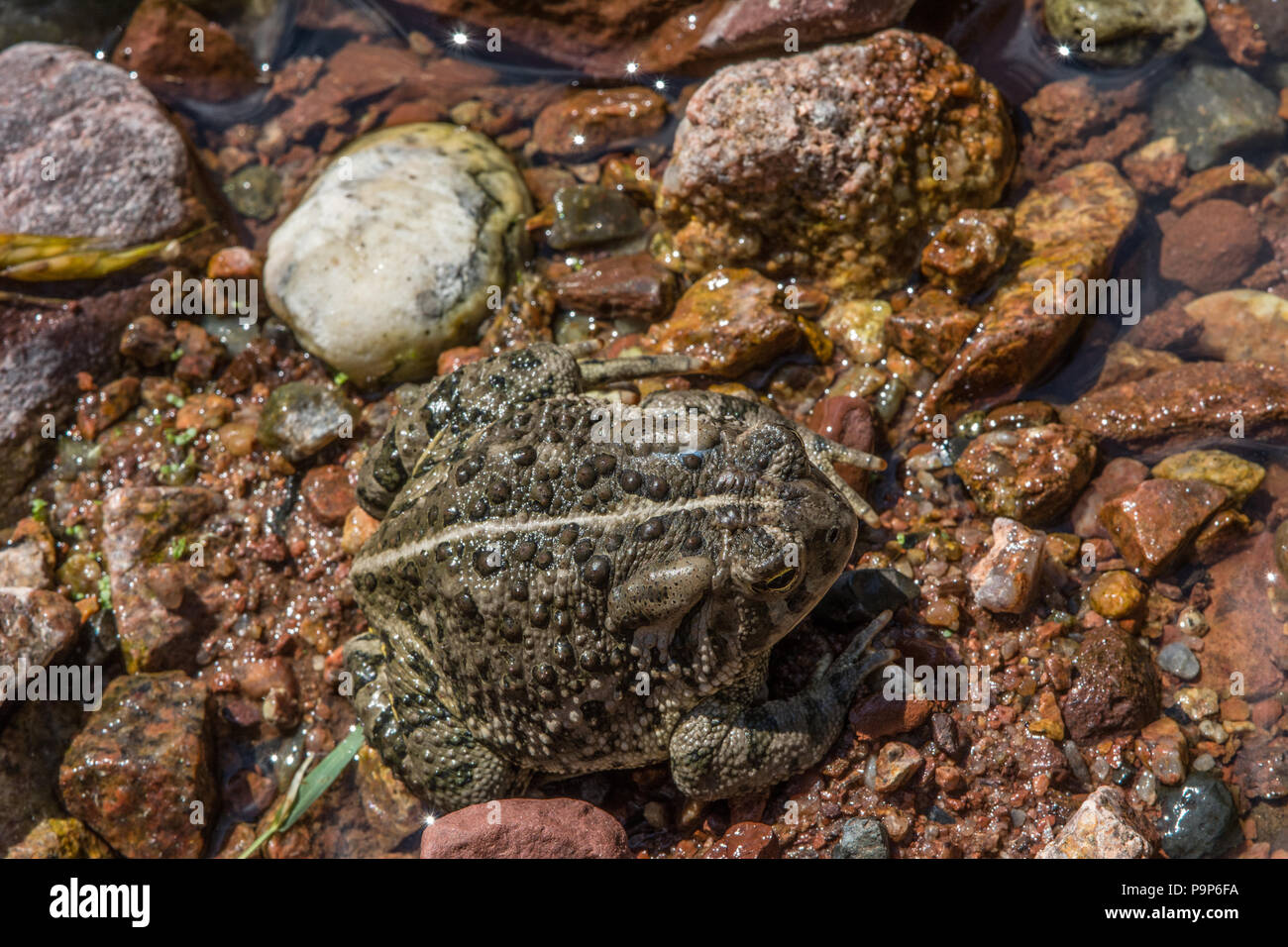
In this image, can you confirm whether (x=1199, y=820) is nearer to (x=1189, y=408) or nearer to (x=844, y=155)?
(x=1189, y=408)

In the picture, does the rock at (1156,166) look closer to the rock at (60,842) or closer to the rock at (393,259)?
the rock at (393,259)

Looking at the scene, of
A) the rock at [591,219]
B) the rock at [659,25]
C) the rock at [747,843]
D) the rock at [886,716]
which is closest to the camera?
the rock at [747,843]

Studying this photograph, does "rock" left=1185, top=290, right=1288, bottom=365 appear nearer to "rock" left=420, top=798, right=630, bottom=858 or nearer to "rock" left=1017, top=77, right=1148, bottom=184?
"rock" left=1017, top=77, right=1148, bottom=184

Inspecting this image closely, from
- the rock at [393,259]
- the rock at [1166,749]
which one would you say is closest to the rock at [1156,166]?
the rock at [1166,749]

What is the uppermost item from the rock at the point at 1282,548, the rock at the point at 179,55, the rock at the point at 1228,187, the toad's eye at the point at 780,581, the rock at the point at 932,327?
the rock at the point at 1228,187

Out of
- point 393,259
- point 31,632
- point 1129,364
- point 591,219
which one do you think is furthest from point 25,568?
point 1129,364

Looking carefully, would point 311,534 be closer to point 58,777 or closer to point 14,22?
point 58,777

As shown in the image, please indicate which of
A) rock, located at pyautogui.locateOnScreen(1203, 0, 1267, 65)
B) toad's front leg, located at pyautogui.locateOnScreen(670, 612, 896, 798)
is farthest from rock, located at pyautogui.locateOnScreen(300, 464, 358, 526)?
rock, located at pyautogui.locateOnScreen(1203, 0, 1267, 65)

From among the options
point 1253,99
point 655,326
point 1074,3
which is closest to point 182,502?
point 655,326
